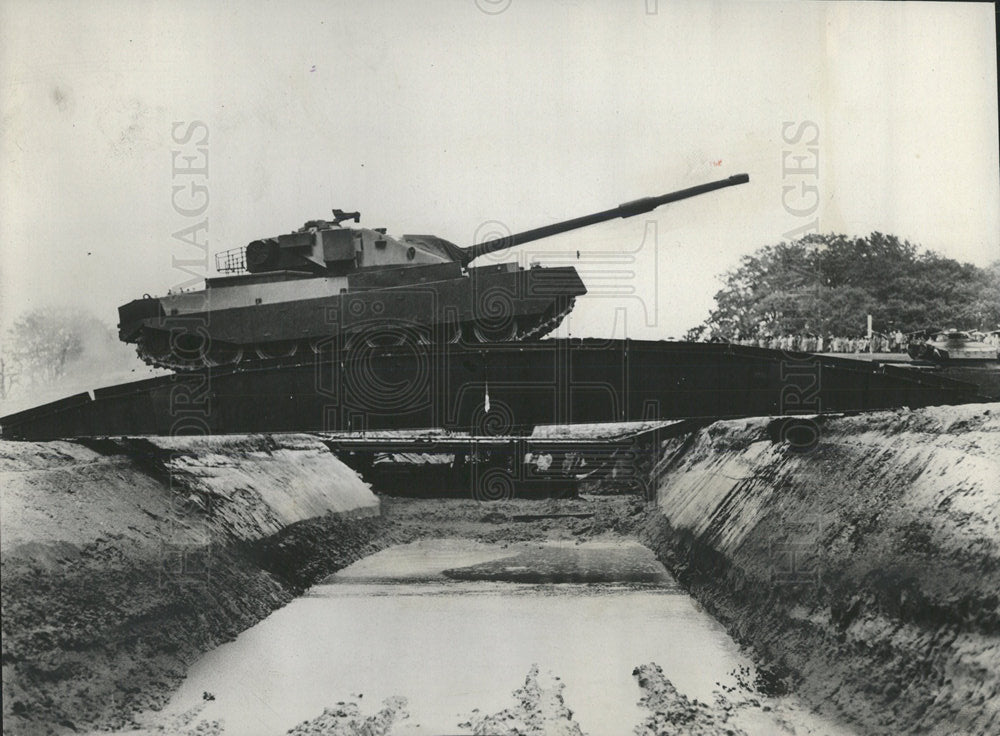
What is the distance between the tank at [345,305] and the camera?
13.7 meters

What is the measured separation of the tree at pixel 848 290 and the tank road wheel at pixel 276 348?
23.4 m

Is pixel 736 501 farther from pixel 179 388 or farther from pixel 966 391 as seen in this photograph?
pixel 179 388

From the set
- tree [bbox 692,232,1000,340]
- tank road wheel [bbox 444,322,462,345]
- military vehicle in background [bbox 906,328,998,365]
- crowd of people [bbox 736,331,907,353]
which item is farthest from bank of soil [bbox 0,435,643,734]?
tree [bbox 692,232,1000,340]

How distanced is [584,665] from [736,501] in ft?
11.8

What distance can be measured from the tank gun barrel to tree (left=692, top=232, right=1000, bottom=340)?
19407 millimetres

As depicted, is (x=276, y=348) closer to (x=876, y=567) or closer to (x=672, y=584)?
(x=672, y=584)

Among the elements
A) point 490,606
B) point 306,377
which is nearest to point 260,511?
point 306,377

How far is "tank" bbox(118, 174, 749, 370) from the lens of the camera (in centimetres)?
1372

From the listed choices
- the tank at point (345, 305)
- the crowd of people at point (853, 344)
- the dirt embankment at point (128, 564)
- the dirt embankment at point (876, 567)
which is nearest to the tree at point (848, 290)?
the crowd of people at point (853, 344)

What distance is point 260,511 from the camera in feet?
34.0

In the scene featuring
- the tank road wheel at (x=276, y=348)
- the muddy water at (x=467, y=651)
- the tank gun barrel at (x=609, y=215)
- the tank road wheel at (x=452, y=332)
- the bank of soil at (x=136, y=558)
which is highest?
the tank gun barrel at (x=609, y=215)

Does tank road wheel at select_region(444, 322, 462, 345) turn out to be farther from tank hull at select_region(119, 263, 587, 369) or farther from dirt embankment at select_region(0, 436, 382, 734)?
dirt embankment at select_region(0, 436, 382, 734)

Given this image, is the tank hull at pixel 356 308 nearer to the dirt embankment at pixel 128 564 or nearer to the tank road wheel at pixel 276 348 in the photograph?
the tank road wheel at pixel 276 348

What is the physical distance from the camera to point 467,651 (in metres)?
7.35
